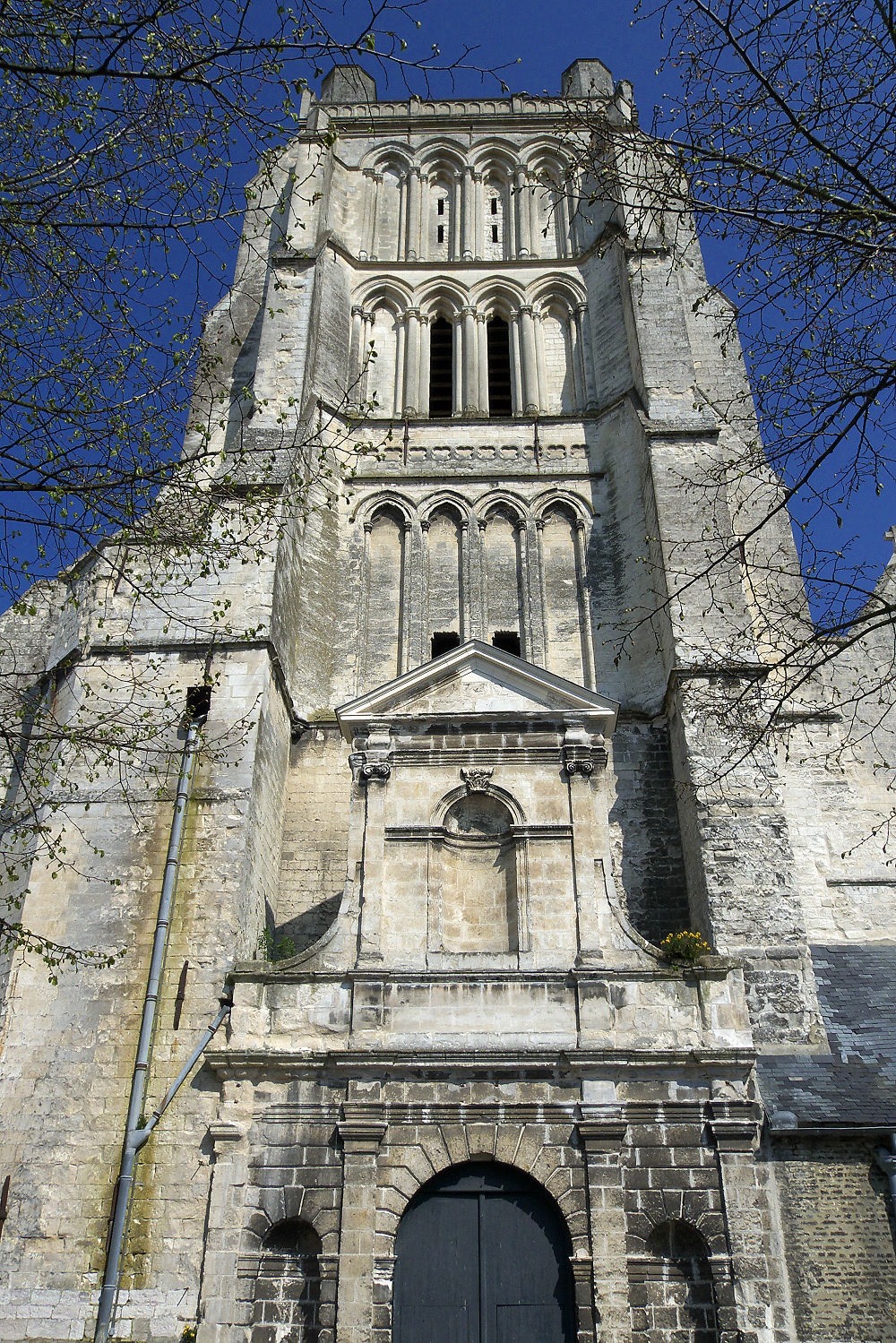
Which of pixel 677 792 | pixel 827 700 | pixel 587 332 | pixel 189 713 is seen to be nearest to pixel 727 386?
pixel 587 332

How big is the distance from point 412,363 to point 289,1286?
13626 mm

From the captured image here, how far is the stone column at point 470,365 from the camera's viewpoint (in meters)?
17.8

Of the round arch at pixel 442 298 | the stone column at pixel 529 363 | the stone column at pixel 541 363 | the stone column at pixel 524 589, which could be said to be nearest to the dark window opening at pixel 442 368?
the round arch at pixel 442 298

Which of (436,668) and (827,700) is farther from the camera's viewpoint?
(827,700)

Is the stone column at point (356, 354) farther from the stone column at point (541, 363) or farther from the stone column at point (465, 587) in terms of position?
the stone column at point (465, 587)

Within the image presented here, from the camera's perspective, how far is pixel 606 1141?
927cm

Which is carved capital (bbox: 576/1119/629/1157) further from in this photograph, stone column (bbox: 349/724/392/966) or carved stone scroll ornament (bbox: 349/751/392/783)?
carved stone scroll ornament (bbox: 349/751/392/783)

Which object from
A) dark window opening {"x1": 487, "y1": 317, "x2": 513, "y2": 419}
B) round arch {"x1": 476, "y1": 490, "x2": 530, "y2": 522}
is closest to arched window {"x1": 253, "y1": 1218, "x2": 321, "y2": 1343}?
round arch {"x1": 476, "y1": 490, "x2": 530, "y2": 522}

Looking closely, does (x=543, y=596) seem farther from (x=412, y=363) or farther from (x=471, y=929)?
(x=471, y=929)

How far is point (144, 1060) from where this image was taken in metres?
9.93

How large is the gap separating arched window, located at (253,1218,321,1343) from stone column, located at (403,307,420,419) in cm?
1159

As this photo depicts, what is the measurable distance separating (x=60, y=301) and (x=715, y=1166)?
8.24 metres

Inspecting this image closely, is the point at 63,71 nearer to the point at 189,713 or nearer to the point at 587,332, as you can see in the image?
the point at 189,713

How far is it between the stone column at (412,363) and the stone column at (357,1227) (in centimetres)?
1093
